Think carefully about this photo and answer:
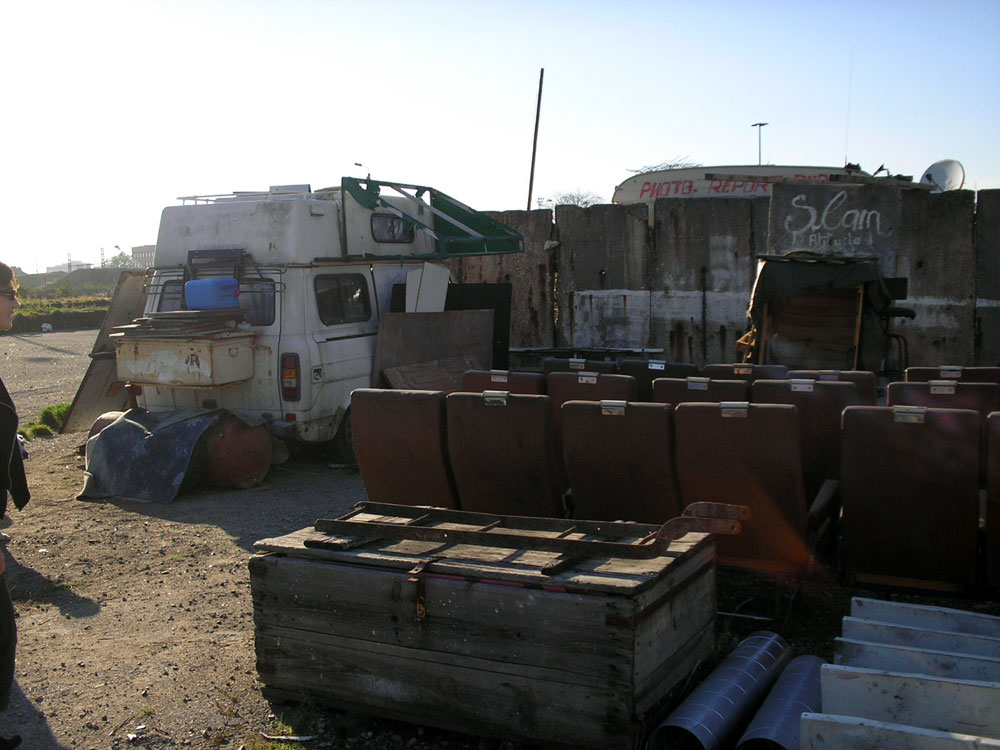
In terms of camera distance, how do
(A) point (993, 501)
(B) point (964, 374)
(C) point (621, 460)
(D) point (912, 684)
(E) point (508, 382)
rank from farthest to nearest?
1. (B) point (964, 374)
2. (E) point (508, 382)
3. (C) point (621, 460)
4. (A) point (993, 501)
5. (D) point (912, 684)

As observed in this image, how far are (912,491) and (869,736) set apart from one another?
1.89m

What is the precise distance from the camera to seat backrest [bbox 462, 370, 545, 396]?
260 inches

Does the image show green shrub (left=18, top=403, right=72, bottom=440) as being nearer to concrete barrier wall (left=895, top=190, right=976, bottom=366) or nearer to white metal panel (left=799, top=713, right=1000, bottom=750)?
white metal panel (left=799, top=713, right=1000, bottom=750)

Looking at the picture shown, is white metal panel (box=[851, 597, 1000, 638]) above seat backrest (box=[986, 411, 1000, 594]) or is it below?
below

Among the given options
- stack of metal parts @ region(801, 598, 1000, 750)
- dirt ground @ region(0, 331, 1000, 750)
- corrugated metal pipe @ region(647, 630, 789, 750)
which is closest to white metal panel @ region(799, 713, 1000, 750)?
stack of metal parts @ region(801, 598, 1000, 750)

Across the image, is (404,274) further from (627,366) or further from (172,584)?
(172,584)

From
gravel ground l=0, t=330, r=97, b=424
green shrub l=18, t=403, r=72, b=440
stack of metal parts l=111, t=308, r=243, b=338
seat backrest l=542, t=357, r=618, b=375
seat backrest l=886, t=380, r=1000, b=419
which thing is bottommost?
green shrub l=18, t=403, r=72, b=440

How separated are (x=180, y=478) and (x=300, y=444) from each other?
168cm

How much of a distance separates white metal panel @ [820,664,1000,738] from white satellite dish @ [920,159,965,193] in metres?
12.5

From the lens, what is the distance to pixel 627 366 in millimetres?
7656

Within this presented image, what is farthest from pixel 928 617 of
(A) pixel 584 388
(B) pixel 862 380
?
(A) pixel 584 388

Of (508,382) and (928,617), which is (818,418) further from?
(508,382)

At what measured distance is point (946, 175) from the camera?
1391 centimetres

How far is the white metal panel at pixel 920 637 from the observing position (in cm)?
351
